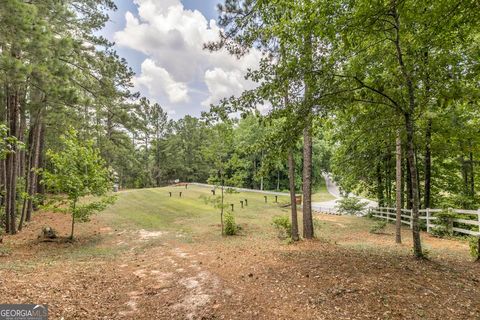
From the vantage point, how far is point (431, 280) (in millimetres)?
4945

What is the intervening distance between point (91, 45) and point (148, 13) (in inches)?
129

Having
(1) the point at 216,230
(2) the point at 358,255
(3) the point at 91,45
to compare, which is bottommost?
(1) the point at 216,230

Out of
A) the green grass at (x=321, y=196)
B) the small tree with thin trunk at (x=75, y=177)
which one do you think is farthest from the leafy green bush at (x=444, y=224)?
the green grass at (x=321, y=196)

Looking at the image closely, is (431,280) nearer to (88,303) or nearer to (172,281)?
(172,281)

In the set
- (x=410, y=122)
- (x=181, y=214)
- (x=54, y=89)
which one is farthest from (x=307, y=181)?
(x=181, y=214)

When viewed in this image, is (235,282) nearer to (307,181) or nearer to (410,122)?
(410,122)

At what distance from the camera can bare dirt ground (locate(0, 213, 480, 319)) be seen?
421 centimetres

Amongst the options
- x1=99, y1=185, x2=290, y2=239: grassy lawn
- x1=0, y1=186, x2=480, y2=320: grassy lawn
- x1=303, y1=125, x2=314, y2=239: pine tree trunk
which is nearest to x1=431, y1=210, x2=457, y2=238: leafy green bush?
x1=0, y1=186, x2=480, y2=320: grassy lawn

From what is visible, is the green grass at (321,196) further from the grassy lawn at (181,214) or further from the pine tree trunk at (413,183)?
the pine tree trunk at (413,183)

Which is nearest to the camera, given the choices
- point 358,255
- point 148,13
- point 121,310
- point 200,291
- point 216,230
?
point 121,310

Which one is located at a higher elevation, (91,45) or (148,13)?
(148,13)

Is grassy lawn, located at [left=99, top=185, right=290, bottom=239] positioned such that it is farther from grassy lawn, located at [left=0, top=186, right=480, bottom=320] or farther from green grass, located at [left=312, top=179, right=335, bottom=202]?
green grass, located at [left=312, top=179, right=335, bottom=202]

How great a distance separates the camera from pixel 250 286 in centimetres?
544

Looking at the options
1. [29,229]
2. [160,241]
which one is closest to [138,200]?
[29,229]
